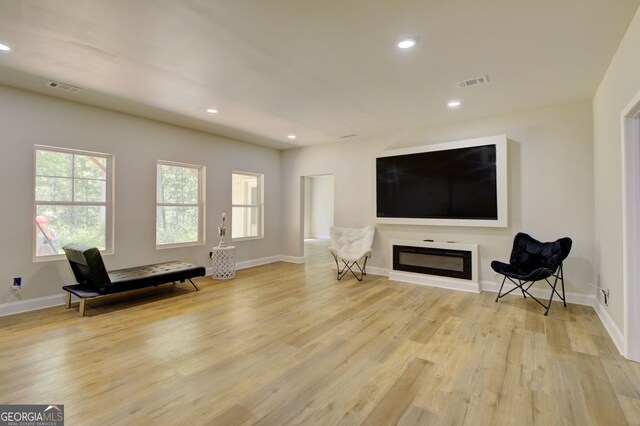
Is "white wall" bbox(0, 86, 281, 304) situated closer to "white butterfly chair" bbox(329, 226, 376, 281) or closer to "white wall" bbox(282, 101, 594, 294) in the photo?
"white butterfly chair" bbox(329, 226, 376, 281)

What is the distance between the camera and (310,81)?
11.2ft

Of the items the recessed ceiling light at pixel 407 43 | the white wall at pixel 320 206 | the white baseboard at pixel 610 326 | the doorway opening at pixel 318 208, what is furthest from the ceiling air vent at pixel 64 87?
the white wall at pixel 320 206

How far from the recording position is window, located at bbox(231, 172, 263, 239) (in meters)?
6.45

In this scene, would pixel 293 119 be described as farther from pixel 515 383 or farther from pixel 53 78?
pixel 515 383

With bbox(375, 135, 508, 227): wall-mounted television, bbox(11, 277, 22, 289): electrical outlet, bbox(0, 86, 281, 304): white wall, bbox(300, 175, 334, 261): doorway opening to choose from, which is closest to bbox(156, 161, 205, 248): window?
bbox(0, 86, 281, 304): white wall

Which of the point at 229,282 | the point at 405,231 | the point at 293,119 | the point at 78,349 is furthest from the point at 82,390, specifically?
the point at 405,231

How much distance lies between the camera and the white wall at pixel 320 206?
12.3 m

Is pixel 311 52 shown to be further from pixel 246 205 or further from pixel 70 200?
pixel 246 205

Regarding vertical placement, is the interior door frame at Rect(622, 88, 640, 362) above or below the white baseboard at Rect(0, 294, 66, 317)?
above

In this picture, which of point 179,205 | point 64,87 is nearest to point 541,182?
point 179,205

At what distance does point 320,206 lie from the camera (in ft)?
41.1

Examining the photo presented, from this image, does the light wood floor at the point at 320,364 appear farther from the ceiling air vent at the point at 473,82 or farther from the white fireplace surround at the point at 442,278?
the ceiling air vent at the point at 473,82

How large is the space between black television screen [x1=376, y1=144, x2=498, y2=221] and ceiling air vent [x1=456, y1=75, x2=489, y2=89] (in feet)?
4.31

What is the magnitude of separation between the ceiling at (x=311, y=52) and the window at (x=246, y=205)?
7.74ft
